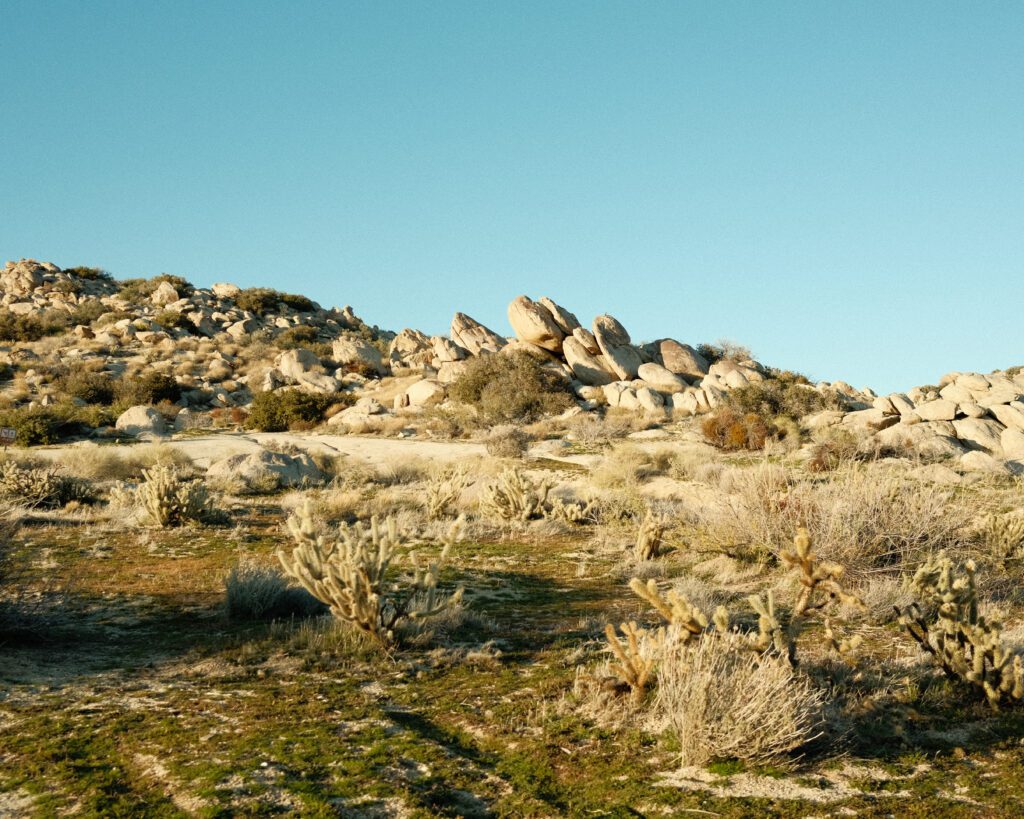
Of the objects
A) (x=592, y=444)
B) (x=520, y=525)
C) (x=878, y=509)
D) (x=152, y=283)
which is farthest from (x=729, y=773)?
(x=152, y=283)

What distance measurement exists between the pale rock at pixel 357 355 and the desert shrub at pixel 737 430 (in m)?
21.5

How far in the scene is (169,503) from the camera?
1349cm

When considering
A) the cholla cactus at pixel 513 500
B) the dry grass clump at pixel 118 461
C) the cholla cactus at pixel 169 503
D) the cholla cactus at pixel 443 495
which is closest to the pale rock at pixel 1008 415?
the cholla cactus at pixel 513 500

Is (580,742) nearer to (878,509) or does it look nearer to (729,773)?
(729,773)

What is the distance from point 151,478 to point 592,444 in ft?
46.4

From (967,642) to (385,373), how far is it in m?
38.0

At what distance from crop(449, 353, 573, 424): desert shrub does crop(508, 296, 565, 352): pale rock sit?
1.91 m

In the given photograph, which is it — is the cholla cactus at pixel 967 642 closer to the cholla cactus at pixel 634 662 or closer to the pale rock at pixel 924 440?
the cholla cactus at pixel 634 662

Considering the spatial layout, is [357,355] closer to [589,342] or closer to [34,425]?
[589,342]

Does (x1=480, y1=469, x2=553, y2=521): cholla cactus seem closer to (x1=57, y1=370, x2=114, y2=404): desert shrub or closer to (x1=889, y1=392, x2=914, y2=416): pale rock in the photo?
(x1=889, y1=392, x2=914, y2=416): pale rock

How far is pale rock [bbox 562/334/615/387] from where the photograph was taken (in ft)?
114

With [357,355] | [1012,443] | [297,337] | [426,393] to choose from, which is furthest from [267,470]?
[297,337]

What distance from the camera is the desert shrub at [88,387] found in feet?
108

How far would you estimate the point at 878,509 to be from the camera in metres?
9.85
